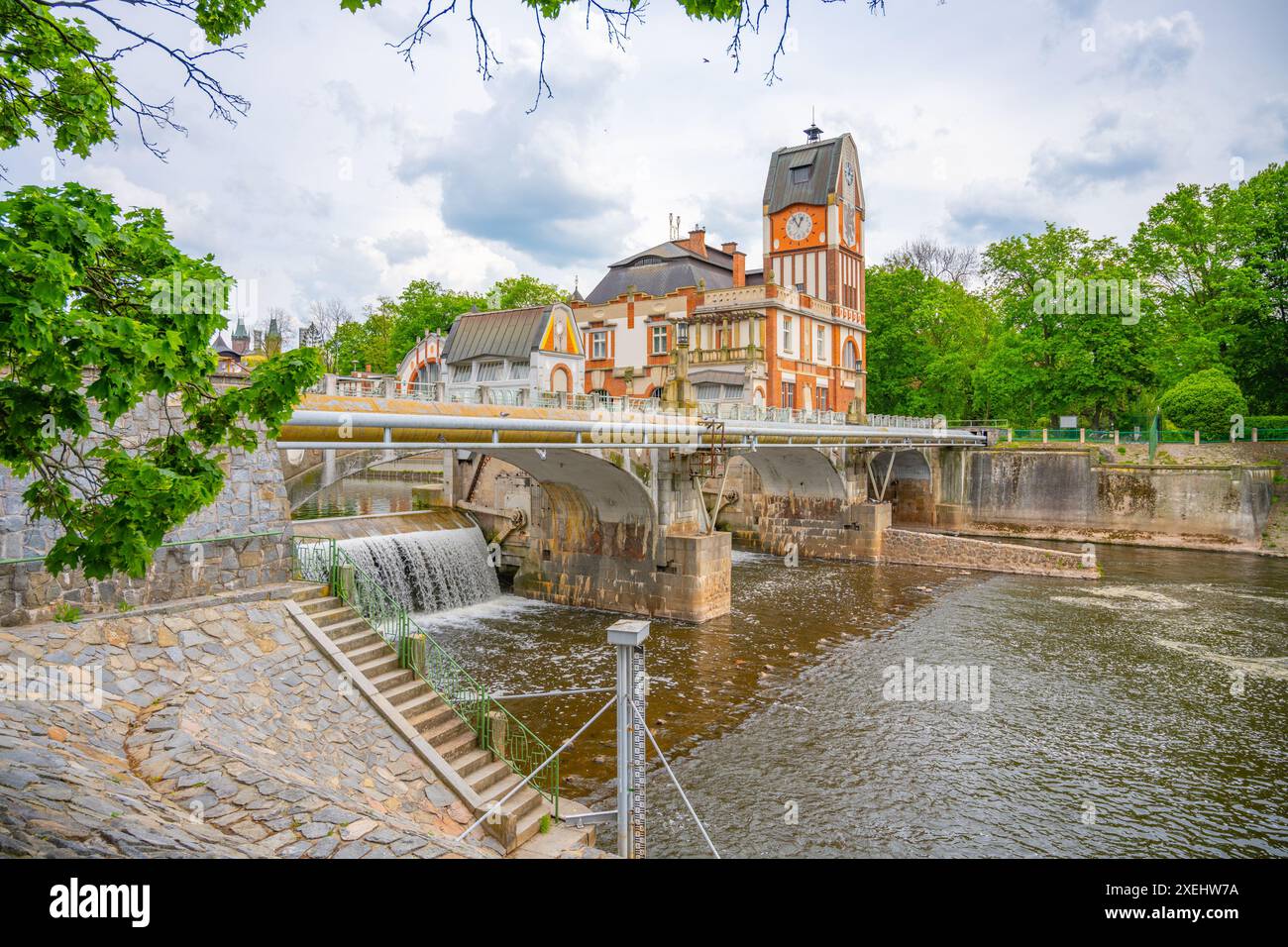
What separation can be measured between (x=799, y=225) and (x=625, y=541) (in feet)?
107

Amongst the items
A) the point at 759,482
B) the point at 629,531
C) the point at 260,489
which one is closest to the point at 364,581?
the point at 260,489

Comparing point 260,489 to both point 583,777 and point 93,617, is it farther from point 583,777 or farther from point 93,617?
point 583,777

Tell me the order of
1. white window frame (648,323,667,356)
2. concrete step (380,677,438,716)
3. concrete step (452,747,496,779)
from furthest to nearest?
white window frame (648,323,667,356) < concrete step (380,677,438,716) < concrete step (452,747,496,779)

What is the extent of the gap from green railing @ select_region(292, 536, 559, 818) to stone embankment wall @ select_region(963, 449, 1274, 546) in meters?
41.6

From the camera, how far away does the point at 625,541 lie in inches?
1112

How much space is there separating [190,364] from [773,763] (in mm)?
12968

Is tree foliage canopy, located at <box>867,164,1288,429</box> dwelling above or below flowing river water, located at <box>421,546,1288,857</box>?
above

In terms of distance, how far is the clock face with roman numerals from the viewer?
52375mm

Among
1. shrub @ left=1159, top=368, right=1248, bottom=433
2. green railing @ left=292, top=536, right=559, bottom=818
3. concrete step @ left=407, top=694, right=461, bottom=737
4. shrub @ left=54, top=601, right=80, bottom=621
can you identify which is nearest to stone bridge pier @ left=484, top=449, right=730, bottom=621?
green railing @ left=292, top=536, right=559, bottom=818

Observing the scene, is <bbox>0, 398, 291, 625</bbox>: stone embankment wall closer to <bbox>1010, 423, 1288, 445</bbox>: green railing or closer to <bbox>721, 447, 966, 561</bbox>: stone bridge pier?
<bbox>721, 447, 966, 561</bbox>: stone bridge pier

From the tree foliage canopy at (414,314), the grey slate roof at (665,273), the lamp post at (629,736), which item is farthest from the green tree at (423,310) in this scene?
the lamp post at (629,736)

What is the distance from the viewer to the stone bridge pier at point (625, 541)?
2691cm

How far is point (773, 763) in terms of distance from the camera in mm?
15711

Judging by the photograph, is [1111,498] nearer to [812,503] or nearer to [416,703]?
[812,503]
